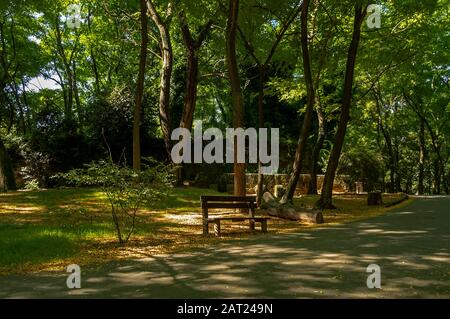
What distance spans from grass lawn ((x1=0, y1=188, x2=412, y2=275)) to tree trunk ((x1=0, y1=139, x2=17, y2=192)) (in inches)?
101

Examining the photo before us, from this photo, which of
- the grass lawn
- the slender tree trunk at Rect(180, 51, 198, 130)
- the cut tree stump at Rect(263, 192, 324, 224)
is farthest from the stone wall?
the cut tree stump at Rect(263, 192, 324, 224)

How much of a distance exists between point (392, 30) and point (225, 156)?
15.6 meters

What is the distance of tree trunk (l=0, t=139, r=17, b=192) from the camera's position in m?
21.4

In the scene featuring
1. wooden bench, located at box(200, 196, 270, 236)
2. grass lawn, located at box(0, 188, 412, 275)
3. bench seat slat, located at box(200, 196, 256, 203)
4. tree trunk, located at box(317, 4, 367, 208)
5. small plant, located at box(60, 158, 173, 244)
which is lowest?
grass lawn, located at box(0, 188, 412, 275)

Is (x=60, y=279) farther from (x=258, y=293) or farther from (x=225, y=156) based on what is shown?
(x=225, y=156)

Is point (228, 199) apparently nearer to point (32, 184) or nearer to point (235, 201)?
point (235, 201)

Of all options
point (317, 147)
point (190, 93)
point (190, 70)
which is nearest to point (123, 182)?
point (190, 93)

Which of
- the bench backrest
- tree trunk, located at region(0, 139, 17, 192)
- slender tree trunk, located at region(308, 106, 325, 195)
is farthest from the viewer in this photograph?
slender tree trunk, located at region(308, 106, 325, 195)

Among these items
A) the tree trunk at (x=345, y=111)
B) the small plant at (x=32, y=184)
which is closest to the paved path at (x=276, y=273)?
the tree trunk at (x=345, y=111)

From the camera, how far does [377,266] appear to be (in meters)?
6.96

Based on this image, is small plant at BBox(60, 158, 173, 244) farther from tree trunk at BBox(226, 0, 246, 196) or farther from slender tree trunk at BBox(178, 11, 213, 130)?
slender tree trunk at BBox(178, 11, 213, 130)

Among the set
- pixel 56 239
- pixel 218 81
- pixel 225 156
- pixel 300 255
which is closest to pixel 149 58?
pixel 218 81

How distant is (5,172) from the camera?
2216 centimetres

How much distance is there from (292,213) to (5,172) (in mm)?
14471
